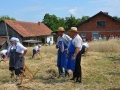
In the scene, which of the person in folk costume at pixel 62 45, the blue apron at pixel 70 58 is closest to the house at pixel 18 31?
the person in folk costume at pixel 62 45

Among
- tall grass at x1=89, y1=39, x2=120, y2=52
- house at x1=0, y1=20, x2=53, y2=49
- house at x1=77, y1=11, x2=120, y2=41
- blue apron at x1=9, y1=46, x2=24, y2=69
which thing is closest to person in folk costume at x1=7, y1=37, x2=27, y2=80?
blue apron at x1=9, y1=46, x2=24, y2=69

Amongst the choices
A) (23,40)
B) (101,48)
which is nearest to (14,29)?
(23,40)

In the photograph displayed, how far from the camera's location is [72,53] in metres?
7.53

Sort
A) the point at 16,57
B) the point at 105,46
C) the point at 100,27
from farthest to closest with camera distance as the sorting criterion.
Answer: the point at 100,27 < the point at 105,46 < the point at 16,57

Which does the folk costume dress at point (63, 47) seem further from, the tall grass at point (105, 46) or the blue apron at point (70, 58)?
the tall grass at point (105, 46)

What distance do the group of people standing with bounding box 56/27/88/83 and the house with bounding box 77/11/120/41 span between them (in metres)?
32.6

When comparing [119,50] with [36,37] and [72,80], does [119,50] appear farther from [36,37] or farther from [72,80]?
[36,37]

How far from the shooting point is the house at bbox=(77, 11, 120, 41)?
40.9 metres

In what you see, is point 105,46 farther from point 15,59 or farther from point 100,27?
point 100,27

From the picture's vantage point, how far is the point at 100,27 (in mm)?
41531

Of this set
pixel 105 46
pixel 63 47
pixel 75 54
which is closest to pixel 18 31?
pixel 105 46

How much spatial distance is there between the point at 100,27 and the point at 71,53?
3480 cm

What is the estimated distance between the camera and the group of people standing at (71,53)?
285 inches

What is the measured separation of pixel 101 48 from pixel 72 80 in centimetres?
1333
